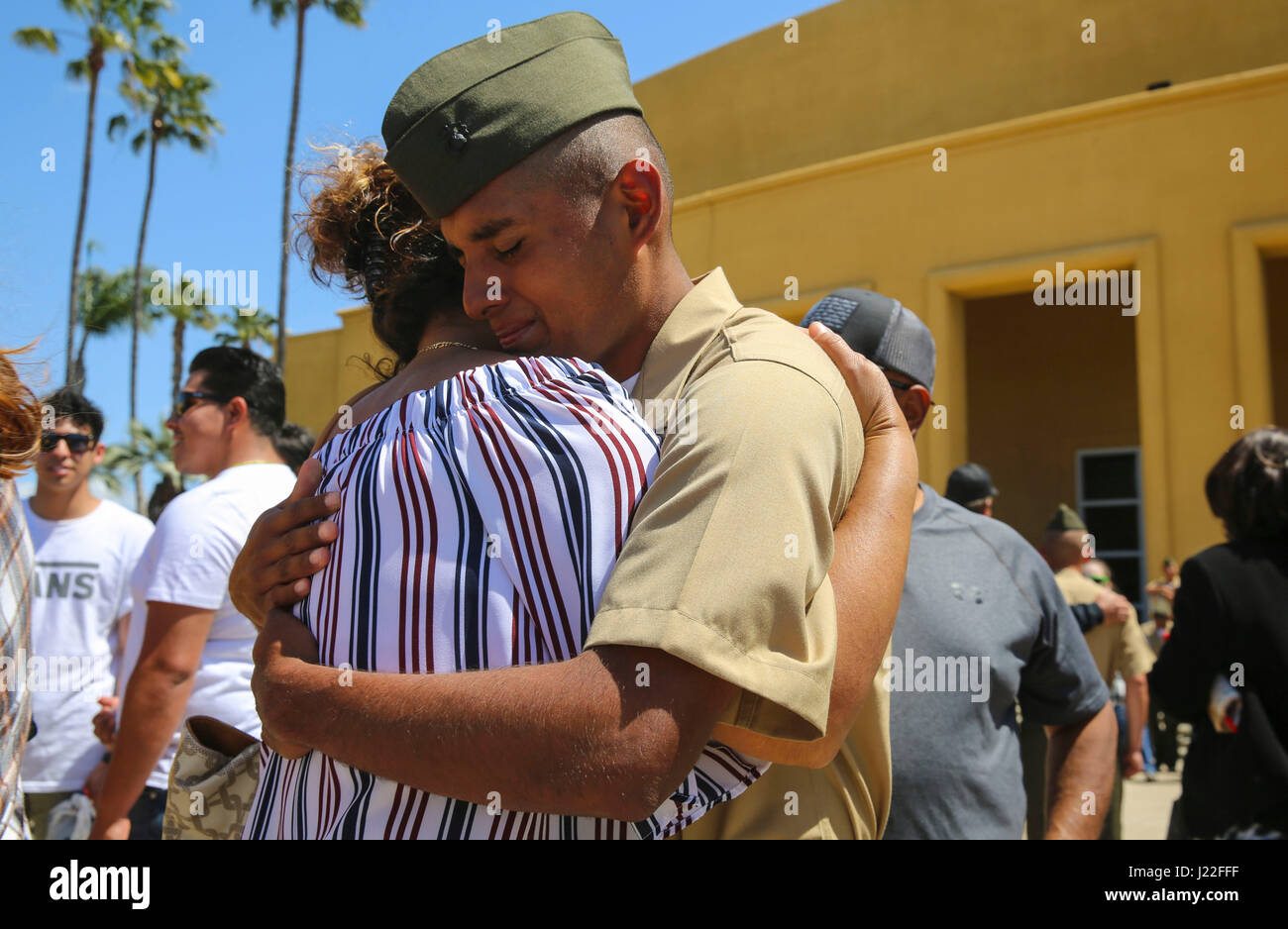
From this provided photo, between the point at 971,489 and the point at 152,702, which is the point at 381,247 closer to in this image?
the point at 152,702

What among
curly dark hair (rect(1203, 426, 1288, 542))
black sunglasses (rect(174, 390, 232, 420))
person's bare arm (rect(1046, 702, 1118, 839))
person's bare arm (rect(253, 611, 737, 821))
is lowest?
person's bare arm (rect(1046, 702, 1118, 839))

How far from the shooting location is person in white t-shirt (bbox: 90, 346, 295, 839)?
3.56 m

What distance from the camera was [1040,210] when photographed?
10023 mm

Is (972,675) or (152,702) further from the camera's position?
(152,702)

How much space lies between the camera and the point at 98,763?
4.44 metres

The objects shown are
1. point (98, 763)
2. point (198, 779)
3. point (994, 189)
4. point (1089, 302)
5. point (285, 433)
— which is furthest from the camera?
point (1089, 302)

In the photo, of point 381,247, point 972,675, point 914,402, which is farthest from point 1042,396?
point 381,247

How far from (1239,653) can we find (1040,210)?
788cm

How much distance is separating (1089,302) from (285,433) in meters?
9.19

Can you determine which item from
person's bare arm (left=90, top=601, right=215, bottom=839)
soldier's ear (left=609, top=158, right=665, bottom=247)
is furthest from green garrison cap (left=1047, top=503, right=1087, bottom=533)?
soldier's ear (left=609, top=158, right=665, bottom=247)

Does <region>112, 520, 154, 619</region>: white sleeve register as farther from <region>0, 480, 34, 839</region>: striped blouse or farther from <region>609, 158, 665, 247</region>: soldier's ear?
<region>609, 158, 665, 247</region>: soldier's ear

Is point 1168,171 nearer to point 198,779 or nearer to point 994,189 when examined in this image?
point 994,189
